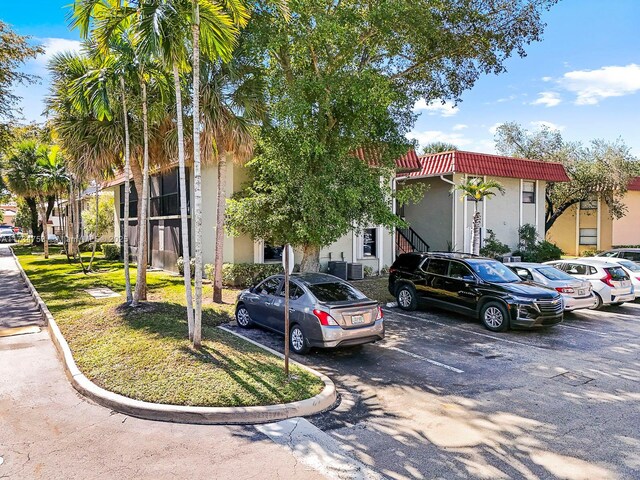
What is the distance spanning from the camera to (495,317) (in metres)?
11.0

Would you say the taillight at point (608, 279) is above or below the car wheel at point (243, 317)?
above

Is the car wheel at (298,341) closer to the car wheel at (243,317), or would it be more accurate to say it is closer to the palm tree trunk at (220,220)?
the car wheel at (243,317)

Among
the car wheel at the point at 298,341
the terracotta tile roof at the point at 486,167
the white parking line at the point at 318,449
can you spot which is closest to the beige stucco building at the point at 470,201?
the terracotta tile roof at the point at 486,167

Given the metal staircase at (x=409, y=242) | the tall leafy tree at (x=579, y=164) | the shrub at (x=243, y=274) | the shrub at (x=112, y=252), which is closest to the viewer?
the shrub at (x=243, y=274)

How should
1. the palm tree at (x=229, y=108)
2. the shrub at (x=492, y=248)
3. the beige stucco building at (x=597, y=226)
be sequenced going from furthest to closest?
the beige stucco building at (x=597, y=226), the shrub at (x=492, y=248), the palm tree at (x=229, y=108)

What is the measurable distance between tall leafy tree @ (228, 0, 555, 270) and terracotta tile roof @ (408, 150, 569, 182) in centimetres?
691

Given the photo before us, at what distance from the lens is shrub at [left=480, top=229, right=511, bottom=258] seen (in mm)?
22625

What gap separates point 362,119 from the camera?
1241 cm

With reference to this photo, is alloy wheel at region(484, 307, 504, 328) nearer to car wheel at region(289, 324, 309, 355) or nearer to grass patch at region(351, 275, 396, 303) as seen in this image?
grass patch at region(351, 275, 396, 303)

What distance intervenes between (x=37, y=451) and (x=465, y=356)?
7.27 metres

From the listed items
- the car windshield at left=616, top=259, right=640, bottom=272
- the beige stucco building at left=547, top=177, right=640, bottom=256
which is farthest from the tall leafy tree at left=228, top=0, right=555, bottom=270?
the beige stucco building at left=547, top=177, right=640, bottom=256

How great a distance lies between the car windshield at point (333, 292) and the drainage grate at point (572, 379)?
3728 mm

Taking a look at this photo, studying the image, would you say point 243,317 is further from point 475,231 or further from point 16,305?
point 475,231

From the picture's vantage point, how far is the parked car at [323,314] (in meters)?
8.23
